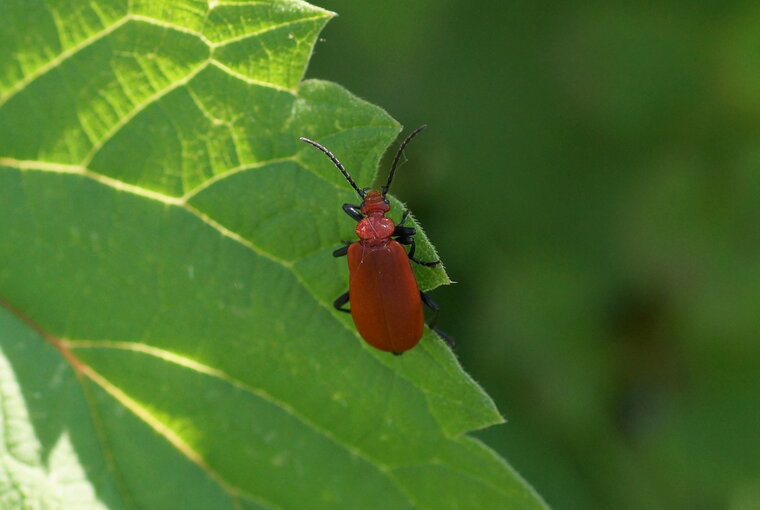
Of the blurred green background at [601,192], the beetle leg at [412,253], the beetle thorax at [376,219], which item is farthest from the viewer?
the blurred green background at [601,192]

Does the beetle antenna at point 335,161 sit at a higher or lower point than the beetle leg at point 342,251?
higher

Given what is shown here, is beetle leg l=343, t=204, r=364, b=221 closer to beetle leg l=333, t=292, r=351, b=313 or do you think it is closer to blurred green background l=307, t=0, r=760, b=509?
beetle leg l=333, t=292, r=351, b=313

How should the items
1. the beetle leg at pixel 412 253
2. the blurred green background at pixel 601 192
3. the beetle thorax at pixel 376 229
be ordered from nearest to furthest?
the beetle leg at pixel 412 253
the beetle thorax at pixel 376 229
the blurred green background at pixel 601 192

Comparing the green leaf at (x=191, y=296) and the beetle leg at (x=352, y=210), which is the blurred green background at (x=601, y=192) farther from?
the green leaf at (x=191, y=296)

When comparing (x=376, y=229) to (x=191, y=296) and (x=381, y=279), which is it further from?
(x=191, y=296)

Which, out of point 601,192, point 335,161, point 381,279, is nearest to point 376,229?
point 381,279

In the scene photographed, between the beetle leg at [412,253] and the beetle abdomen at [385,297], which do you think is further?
the beetle leg at [412,253]

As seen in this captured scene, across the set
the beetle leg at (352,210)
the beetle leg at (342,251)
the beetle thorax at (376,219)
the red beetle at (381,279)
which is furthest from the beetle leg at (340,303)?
the beetle thorax at (376,219)
